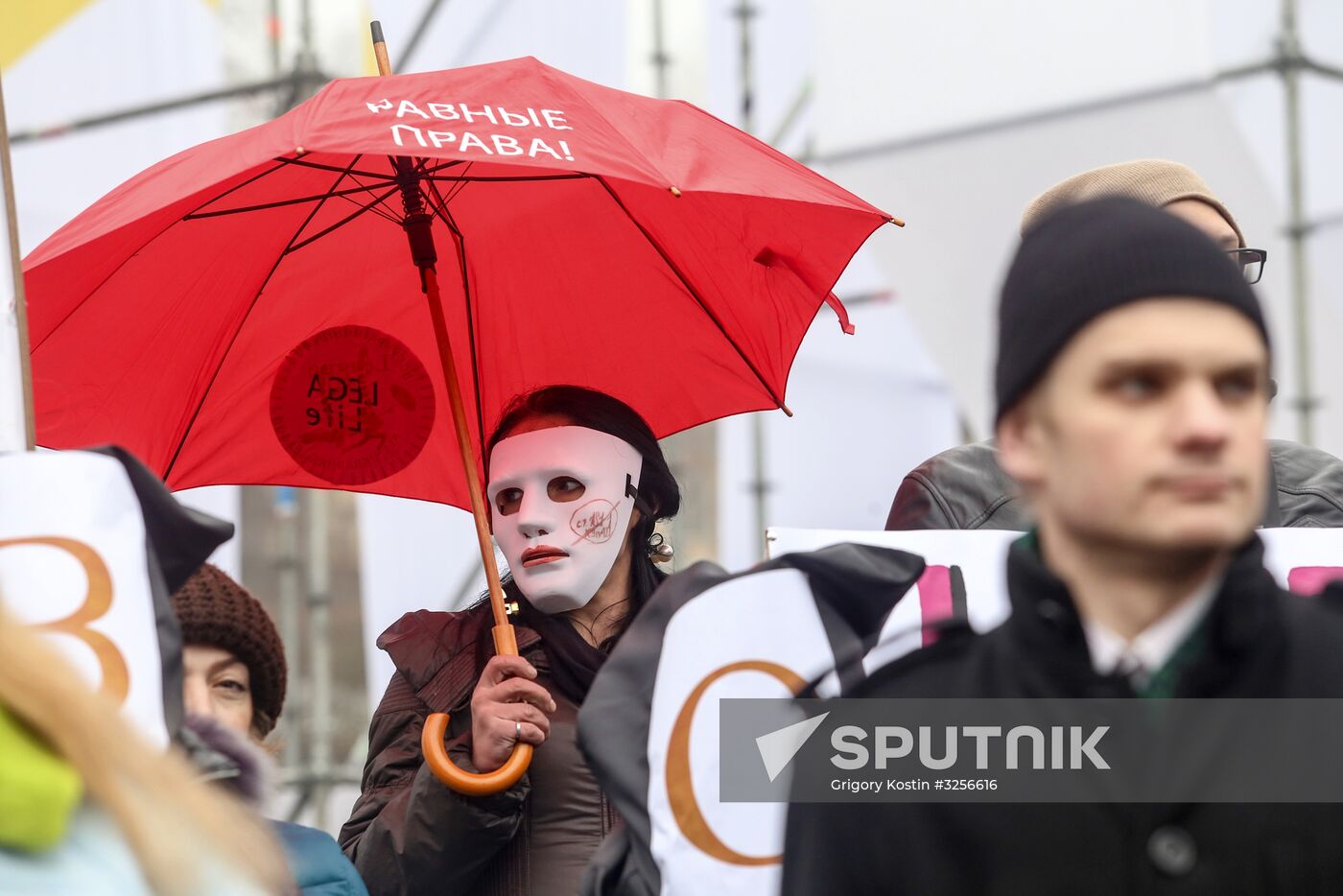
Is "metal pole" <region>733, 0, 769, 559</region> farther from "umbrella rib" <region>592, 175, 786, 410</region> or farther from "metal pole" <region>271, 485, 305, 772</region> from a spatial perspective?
"umbrella rib" <region>592, 175, 786, 410</region>

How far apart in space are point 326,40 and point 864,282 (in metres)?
2.26

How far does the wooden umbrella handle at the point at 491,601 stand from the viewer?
2820 millimetres

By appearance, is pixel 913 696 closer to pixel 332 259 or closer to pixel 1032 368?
pixel 1032 368

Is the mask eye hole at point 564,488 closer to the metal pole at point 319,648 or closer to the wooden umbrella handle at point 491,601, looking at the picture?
the wooden umbrella handle at point 491,601

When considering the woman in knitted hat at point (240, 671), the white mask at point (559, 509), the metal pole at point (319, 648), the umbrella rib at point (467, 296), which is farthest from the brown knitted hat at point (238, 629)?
the metal pole at point (319, 648)

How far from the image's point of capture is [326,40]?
22.2 feet

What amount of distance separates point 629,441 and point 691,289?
17.6 inches

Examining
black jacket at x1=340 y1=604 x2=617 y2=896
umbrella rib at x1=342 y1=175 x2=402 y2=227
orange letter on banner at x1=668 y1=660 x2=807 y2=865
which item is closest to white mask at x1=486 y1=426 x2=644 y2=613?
black jacket at x1=340 y1=604 x2=617 y2=896

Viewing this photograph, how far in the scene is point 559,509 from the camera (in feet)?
10.4

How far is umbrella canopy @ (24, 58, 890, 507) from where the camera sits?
134 inches

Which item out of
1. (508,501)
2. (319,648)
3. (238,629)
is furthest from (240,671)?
(319,648)

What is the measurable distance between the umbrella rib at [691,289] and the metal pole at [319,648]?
3.03 metres

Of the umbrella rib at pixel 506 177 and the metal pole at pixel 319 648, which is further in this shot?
the metal pole at pixel 319 648

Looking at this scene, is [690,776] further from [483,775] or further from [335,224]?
[335,224]
